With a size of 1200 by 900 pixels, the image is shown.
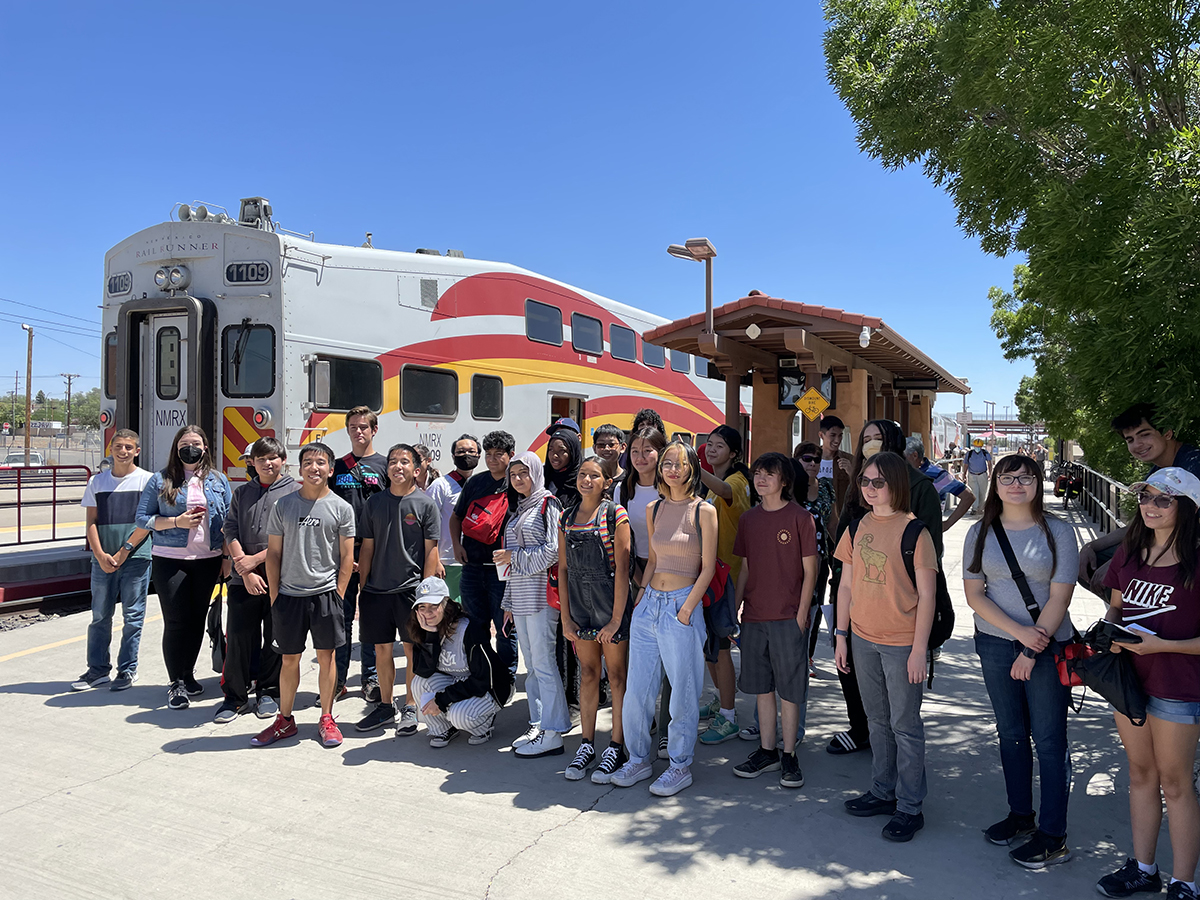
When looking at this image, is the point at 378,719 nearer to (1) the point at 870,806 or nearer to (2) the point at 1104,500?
(1) the point at 870,806

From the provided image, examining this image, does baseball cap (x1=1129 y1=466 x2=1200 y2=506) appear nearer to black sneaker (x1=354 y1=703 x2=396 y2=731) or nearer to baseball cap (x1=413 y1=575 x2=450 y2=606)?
baseball cap (x1=413 y1=575 x2=450 y2=606)

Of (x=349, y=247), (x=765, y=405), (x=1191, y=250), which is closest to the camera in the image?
(x=1191, y=250)

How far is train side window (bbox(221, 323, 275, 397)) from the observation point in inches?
333

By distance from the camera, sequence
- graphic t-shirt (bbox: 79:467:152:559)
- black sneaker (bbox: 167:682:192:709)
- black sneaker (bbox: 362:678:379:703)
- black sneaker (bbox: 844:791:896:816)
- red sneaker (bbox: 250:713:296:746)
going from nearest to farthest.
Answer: black sneaker (bbox: 844:791:896:816) → red sneaker (bbox: 250:713:296:746) → black sneaker (bbox: 167:682:192:709) → black sneaker (bbox: 362:678:379:703) → graphic t-shirt (bbox: 79:467:152:559)

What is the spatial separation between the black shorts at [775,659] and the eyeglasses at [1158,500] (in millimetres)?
1837

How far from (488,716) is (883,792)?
243cm

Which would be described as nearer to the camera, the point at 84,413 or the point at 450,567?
the point at 450,567

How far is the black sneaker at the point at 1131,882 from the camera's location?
328 cm

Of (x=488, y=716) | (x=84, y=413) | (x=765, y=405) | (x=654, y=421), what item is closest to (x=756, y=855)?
(x=488, y=716)

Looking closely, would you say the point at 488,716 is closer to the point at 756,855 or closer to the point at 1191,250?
the point at 756,855

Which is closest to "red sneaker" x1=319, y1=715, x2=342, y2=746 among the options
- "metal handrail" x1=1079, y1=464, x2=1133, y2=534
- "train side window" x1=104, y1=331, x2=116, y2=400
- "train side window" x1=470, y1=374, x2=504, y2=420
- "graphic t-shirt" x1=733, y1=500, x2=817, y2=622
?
"graphic t-shirt" x1=733, y1=500, x2=817, y2=622

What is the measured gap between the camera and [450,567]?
6.73 m

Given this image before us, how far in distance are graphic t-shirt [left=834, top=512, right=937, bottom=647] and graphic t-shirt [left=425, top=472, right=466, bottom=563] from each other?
11.4ft

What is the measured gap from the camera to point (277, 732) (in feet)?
16.8
